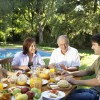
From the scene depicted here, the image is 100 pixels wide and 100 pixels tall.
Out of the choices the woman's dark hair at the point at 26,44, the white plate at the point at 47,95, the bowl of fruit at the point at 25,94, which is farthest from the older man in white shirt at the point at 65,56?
the bowl of fruit at the point at 25,94

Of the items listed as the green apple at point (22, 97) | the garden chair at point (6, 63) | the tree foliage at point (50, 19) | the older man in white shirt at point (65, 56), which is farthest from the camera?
the tree foliage at point (50, 19)

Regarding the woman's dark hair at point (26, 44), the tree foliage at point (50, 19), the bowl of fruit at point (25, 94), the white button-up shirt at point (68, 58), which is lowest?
the bowl of fruit at point (25, 94)

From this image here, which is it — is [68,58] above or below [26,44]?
below

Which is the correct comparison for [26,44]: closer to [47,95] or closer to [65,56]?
[65,56]

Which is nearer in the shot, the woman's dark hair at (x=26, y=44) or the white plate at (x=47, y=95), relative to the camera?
the white plate at (x=47, y=95)

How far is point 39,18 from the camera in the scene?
18984mm

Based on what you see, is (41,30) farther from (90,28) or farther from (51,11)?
(90,28)

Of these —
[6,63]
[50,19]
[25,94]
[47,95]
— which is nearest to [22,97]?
[25,94]

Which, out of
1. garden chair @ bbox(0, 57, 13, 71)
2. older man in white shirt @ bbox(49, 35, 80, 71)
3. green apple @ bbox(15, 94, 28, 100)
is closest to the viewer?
green apple @ bbox(15, 94, 28, 100)

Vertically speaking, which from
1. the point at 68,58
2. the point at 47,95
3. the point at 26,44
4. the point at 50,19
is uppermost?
the point at 50,19

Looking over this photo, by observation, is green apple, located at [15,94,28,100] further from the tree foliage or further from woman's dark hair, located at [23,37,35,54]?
the tree foliage

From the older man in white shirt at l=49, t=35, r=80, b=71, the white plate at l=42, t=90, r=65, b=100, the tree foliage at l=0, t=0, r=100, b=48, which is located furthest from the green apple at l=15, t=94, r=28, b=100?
the tree foliage at l=0, t=0, r=100, b=48

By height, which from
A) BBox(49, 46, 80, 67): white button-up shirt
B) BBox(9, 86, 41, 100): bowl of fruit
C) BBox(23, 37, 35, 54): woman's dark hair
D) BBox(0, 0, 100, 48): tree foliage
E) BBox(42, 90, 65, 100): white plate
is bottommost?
BBox(42, 90, 65, 100): white plate

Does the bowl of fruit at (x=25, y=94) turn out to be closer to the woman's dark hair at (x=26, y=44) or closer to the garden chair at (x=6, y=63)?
the woman's dark hair at (x=26, y=44)
